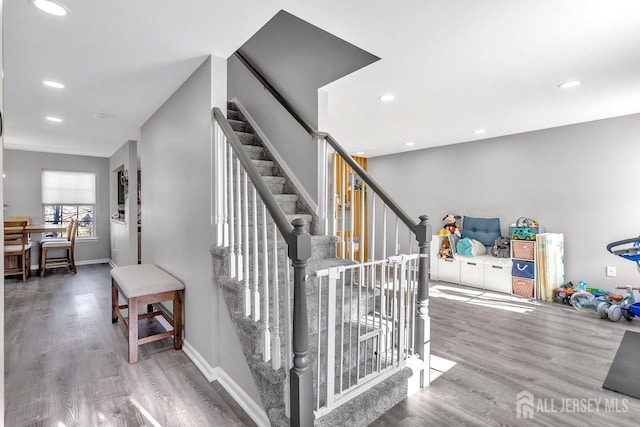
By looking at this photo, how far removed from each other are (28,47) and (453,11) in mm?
2879

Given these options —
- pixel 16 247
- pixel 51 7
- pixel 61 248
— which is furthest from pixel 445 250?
pixel 16 247

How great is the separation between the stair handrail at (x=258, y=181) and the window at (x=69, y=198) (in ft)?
20.4

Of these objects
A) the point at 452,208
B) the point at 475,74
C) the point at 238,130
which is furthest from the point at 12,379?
the point at 452,208

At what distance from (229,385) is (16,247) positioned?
5393 millimetres

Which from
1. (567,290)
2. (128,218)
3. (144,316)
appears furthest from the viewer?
(128,218)

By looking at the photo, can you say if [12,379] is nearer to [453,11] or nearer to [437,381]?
[437,381]

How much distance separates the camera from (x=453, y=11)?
1.93 m

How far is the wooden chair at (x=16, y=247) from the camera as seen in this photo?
5.19 meters

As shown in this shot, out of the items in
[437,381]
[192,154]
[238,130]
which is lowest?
[437,381]

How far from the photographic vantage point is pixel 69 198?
6.77 m

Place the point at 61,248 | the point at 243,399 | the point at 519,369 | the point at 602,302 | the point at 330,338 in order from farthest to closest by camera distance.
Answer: the point at 61,248 < the point at 602,302 < the point at 519,369 < the point at 243,399 < the point at 330,338

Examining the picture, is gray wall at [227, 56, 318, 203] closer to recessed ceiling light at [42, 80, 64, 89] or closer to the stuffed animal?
recessed ceiling light at [42, 80, 64, 89]

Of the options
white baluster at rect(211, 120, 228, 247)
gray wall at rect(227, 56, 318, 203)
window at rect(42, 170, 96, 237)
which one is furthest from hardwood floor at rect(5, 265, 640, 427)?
window at rect(42, 170, 96, 237)

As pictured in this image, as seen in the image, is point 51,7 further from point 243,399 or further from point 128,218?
point 128,218
